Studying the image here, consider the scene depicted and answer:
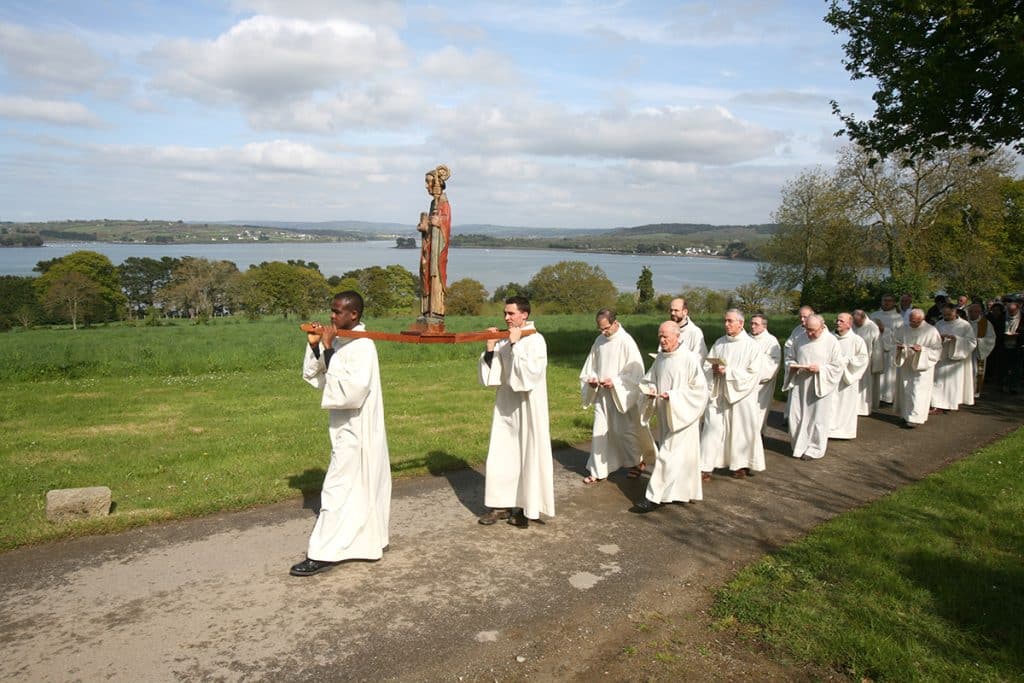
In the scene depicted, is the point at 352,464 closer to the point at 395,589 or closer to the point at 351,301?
the point at 395,589

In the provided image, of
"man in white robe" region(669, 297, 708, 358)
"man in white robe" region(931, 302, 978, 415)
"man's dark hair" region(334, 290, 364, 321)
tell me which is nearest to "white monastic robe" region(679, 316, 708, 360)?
"man in white robe" region(669, 297, 708, 358)

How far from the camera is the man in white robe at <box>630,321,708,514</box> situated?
860 cm

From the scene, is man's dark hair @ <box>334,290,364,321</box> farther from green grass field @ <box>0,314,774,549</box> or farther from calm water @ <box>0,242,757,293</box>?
calm water @ <box>0,242,757,293</box>

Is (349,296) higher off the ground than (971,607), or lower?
higher

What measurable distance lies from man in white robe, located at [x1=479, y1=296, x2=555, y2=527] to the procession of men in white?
14 millimetres

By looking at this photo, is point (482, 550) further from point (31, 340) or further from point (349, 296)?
point (31, 340)

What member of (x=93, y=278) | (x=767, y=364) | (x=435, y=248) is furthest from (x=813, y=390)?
(x=93, y=278)

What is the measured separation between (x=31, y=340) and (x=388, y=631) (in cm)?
2438

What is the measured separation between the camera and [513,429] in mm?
8078

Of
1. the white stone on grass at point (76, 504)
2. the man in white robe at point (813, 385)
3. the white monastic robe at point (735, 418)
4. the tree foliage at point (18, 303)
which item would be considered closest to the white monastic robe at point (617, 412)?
the white monastic robe at point (735, 418)

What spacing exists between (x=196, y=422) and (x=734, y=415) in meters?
9.56

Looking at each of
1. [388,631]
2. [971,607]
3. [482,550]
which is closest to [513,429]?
[482,550]

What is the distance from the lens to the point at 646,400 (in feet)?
31.5

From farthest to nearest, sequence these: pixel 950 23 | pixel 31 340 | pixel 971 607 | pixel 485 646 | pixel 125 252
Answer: pixel 125 252
pixel 31 340
pixel 950 23
pixel 971 607
pixel 485 646
